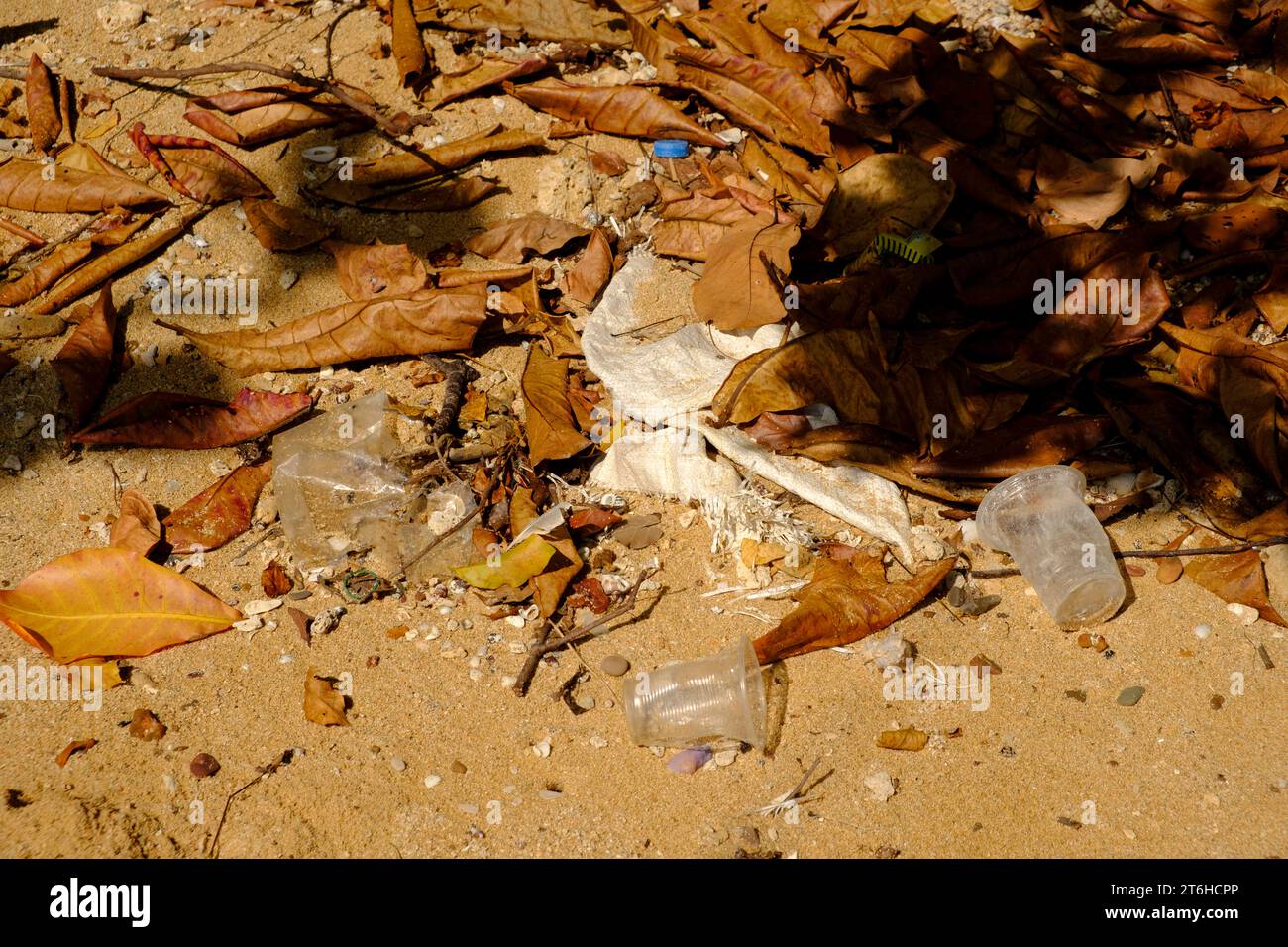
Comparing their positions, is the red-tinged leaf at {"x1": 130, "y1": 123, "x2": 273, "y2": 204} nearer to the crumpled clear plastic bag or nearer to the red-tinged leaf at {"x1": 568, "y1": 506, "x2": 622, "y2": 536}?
the crumpled clear plastic bag

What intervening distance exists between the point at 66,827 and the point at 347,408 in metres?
1.22

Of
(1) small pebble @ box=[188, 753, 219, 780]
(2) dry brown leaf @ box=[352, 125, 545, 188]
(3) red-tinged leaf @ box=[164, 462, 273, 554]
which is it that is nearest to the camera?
(1) small pebble @ box=[188, 753, 219, 780]

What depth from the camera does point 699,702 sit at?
2.24m

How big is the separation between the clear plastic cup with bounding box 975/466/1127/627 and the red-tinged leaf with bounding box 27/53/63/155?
123 inches

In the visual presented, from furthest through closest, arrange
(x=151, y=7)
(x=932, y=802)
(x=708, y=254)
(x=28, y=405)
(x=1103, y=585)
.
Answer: (x=151, y=7) → (x=708, y=254) → (x=28, y=405) → (x=1103, y=585) → (x=932, y=802)

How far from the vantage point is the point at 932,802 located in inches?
83.8

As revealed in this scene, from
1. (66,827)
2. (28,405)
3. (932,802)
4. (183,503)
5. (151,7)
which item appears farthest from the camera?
(151,7)

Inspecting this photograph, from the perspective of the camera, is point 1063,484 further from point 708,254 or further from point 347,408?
point 347,408

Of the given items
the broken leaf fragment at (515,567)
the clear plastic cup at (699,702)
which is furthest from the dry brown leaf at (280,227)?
the clear plastic cup at (699,702)

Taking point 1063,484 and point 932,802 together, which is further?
point 1063,484

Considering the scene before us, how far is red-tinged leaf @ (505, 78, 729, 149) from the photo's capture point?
3260 millimetres

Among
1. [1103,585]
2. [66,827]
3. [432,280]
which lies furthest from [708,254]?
[66,827]

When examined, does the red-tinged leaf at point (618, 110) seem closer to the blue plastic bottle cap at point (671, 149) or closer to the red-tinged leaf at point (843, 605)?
the blue plastic bottle cap at point (671, 149)

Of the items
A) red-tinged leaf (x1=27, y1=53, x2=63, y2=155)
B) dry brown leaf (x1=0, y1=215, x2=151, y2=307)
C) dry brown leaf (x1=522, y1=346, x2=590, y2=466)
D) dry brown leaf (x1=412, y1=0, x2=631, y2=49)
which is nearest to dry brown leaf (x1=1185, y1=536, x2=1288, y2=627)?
dry brown leaf (x1=522, y1=346, x2=590, y2=466)
